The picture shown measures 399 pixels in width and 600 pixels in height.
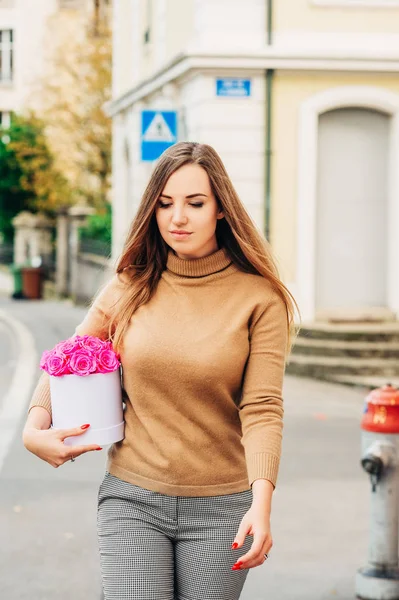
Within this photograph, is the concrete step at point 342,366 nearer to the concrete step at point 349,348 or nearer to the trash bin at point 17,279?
the concrete step at point 349,348

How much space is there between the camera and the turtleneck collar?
3.30 metres

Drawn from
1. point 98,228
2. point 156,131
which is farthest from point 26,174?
point 156,131

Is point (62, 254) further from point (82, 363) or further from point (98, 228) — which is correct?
point (82, 363)

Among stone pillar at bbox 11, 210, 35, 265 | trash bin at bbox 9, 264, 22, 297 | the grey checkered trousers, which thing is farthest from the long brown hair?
stone pillar at bbox 11, 210, 35, 265

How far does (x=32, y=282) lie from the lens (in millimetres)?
31297

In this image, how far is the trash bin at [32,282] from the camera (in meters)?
31.1

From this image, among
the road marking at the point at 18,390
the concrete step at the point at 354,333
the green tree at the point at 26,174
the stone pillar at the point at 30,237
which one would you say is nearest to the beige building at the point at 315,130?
the concrete step at the point at 354,333

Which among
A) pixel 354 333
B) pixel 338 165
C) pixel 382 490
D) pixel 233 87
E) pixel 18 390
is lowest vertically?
pixel 18 390

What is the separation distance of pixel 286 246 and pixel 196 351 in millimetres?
12965

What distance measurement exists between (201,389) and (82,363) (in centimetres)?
32

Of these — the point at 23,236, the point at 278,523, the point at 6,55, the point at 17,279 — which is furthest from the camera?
the point at 6,55

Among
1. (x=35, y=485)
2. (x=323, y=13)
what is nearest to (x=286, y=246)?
(x=323, y=13)

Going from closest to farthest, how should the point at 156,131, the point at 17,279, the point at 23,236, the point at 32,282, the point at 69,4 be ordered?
the point at 156,131 → the point at 17,279 → the point at 32,282 → the point at 23,236 → the point at 69,4

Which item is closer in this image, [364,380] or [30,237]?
[364,380]
